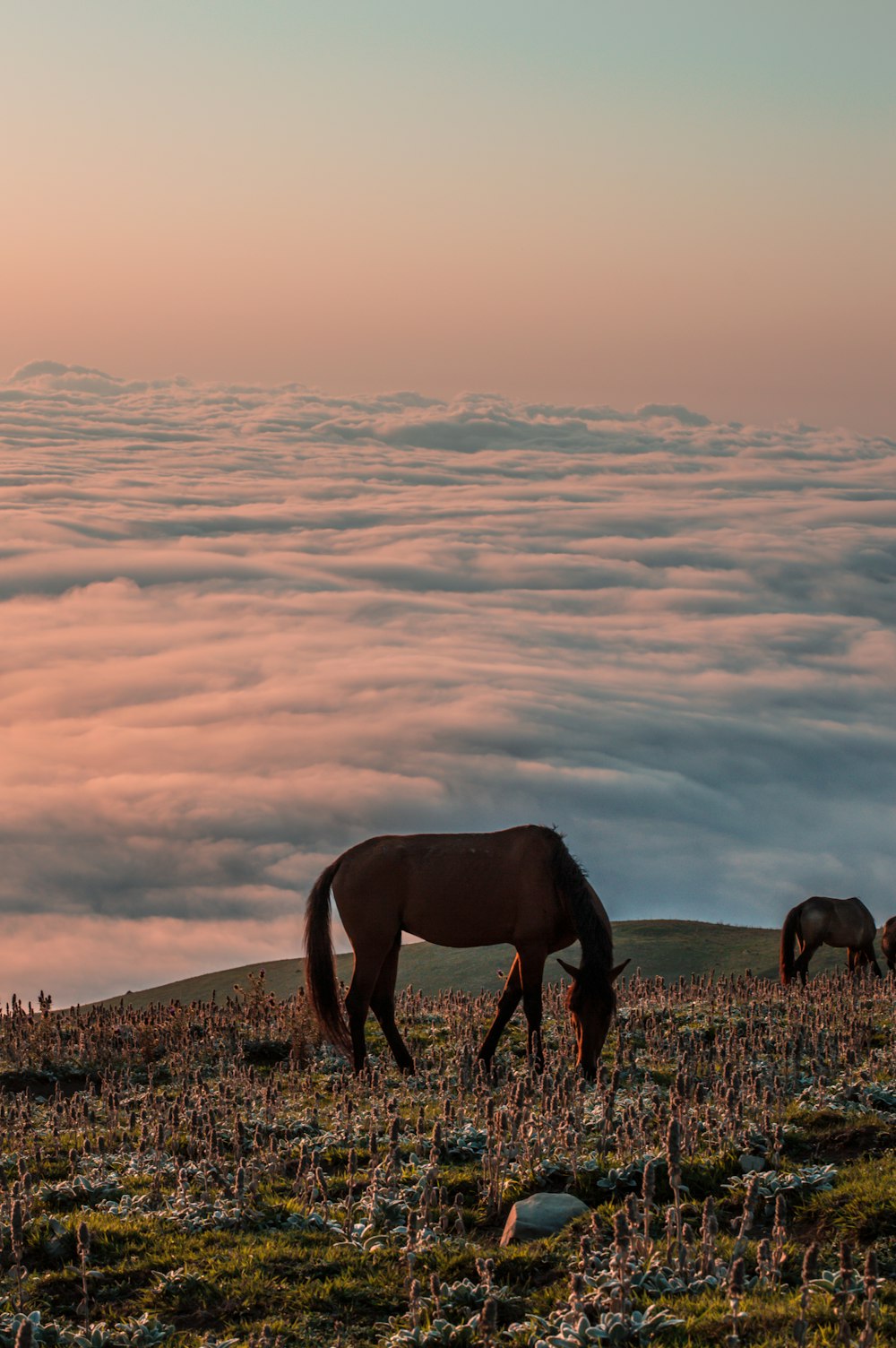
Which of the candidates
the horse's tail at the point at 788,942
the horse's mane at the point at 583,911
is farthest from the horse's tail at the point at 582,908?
the horse's tail at the point at 788,942

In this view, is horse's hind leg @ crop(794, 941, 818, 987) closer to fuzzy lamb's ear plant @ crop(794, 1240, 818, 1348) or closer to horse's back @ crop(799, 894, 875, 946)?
horse's back @ crop(799, 894, 875, 946)

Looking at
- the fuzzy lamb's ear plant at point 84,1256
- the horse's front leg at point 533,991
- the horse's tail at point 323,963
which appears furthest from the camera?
the horse's tail at point 323,963

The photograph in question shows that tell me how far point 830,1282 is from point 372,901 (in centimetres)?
959

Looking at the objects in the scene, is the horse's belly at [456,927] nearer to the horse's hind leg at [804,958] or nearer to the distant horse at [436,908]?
the distant horse at [436,908]

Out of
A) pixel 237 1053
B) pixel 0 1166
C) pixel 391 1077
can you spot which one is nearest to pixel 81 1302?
pixel 0 1166

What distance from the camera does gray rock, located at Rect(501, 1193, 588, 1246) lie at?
398 inches

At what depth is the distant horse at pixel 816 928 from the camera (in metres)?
27.1

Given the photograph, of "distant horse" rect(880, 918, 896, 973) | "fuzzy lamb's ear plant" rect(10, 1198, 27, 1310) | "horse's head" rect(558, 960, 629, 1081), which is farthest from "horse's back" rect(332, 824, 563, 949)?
"distant horse" rect(880, 918, 896, 973)

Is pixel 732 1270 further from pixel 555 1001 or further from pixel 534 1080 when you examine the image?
pixel 555 1001

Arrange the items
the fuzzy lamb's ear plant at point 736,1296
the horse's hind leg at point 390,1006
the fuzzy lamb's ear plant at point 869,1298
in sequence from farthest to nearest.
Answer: the horse's hind leg at point 390,1006, the fuzzy lamb's ear plant at point 736,1296, the fuzzy lamb's ear plant at point 869,1298

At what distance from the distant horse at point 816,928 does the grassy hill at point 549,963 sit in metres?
1.65

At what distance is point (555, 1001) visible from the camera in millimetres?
21656

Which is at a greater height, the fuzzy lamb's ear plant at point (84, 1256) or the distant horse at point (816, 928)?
the distant horse at point (816, 928)

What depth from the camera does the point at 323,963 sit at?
58.5 ft
